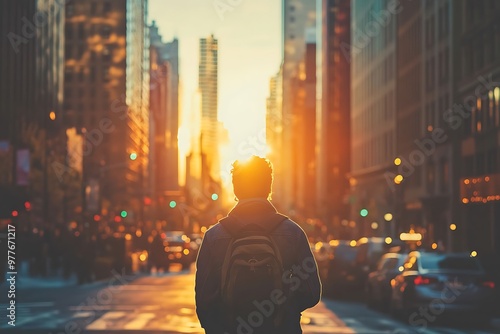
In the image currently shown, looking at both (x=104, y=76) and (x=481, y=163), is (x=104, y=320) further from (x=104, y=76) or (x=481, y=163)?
(x=104, y=76)

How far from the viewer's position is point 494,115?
5728 cm

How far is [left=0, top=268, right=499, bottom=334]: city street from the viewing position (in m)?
20.9

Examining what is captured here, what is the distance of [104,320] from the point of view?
22875 mm

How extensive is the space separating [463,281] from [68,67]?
143m

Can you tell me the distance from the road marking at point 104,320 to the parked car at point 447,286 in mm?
6171

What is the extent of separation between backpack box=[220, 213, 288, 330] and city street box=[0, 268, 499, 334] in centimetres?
1358

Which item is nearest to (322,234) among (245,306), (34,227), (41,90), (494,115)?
(41,90)

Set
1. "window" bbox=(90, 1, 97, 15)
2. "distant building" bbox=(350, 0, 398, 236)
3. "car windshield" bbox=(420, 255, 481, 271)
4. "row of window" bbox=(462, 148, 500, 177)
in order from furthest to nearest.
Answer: "window" bbox=(90, 1, 97, 15) < "distant building" bbox=(350, 0, 398, 236) < "row of window" bbox=(462, 148, 500, 177) < "car windshield" bbox=(420, 255, 481, 271)

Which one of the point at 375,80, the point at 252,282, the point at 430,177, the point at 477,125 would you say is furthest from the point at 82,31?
the point at 252,282

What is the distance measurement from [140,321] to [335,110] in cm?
12705

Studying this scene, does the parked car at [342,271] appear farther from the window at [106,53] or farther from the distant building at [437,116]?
the window at [106,53]

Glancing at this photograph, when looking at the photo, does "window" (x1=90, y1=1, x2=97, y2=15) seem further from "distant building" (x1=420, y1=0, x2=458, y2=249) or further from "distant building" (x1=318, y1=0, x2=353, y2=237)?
"distant building" (x1=420, y1=0, x2=458, y2=249)

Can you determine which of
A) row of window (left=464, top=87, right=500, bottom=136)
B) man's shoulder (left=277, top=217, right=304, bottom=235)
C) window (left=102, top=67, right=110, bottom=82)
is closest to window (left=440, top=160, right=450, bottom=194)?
row of window (left=464, top=87, right=500, bottom=136)

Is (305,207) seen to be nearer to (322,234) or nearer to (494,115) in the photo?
(322,234)
